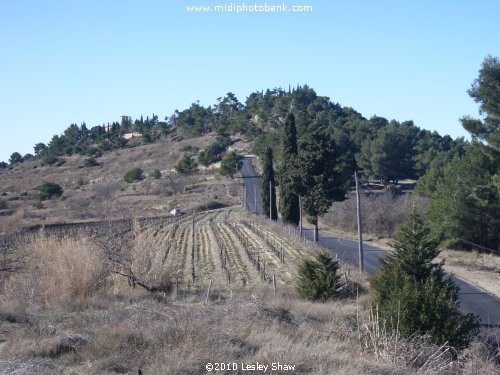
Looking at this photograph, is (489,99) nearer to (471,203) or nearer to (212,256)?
(471,203)

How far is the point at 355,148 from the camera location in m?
79.3

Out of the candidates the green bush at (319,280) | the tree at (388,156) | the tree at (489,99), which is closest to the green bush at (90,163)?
the tree at (388,156)

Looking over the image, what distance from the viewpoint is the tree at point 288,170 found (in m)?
44.0

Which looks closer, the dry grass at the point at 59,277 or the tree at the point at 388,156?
the dry grass at the point at 59,277

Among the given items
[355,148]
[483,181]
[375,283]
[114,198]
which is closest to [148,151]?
[114,198]

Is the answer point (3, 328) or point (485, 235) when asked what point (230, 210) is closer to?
point (485, 235)

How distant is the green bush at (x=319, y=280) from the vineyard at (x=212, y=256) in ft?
3.48

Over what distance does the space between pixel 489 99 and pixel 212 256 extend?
775 inches

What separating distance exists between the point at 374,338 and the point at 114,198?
234 feet

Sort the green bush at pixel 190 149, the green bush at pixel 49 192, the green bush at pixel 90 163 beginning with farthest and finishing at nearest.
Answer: the green bush at pixel 190 149
the green bush at pixel 90 163
the green bush at pixel 49 192

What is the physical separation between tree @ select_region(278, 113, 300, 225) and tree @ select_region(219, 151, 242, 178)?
1701 inches

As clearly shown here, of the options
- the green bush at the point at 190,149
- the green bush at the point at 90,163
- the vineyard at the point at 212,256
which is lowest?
the vineyard at the point at 212,256

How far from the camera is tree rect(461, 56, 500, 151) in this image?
129 feet

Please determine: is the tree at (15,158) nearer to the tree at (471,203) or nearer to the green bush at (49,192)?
the green bush at (49,192)
